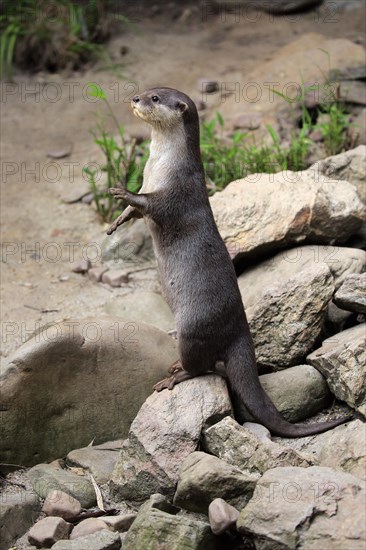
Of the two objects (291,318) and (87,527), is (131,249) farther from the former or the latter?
(87,527)

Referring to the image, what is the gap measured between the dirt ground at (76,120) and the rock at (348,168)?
1.53m

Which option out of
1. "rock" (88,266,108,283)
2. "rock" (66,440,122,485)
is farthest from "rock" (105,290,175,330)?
"rock" (66,440,122,485)

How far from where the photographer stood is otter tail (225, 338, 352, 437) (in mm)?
4352

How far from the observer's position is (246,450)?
407 cm

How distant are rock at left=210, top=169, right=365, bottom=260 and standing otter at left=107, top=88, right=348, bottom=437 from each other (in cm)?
64

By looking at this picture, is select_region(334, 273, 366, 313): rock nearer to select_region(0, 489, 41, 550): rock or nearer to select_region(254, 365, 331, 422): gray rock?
select_region(254, 365, 331, 422): gray rock

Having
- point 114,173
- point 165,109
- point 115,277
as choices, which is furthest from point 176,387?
point 114,173

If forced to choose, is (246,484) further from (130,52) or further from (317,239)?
(130,52)

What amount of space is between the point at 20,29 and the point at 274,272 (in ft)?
14.8

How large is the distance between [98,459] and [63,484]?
10.9 inches

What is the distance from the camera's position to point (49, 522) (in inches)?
158

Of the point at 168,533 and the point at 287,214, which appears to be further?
the point at 287,214

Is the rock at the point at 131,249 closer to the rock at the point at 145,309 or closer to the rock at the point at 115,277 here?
the rock at the point at 115,277

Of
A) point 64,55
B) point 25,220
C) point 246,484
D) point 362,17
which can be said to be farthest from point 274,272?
point 362,17
